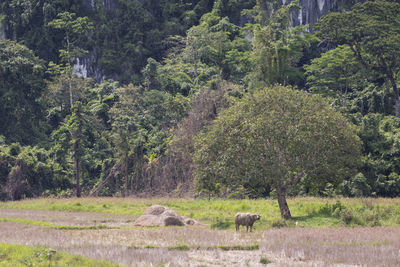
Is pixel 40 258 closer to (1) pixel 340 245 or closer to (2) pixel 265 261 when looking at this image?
(2) pixel 265 261

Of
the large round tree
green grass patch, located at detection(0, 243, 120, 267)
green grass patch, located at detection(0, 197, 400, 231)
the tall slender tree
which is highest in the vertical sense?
the tall slender tree

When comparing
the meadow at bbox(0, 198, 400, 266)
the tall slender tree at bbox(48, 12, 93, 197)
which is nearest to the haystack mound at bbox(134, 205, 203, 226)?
the meadow at bbox(0, 198, 400, 266)

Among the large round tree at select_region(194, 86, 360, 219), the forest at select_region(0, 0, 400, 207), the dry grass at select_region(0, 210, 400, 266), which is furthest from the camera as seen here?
the forest at select_region(0, 0, 400, 207)

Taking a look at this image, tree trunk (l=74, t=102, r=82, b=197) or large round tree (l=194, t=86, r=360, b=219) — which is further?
tree trunk (l=74, t=102, r=82, b=197)

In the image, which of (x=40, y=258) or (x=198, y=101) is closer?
(x=40, y=258)

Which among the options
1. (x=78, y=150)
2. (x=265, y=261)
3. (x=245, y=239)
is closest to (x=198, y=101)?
(x=78, y=150)

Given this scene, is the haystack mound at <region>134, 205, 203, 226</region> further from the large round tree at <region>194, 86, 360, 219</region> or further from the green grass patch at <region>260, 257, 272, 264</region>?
the green grass patch at <region>260, 257, 272, 264</region>

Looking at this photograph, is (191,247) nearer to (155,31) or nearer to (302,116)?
(302,116)

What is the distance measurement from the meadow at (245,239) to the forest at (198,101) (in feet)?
6.44

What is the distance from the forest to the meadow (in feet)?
6.44

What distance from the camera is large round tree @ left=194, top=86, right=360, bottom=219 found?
21469 millimetres

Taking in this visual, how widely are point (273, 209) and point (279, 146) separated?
5.10 meters

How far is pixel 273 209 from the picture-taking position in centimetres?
2564

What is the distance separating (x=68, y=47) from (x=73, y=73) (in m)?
3.81
